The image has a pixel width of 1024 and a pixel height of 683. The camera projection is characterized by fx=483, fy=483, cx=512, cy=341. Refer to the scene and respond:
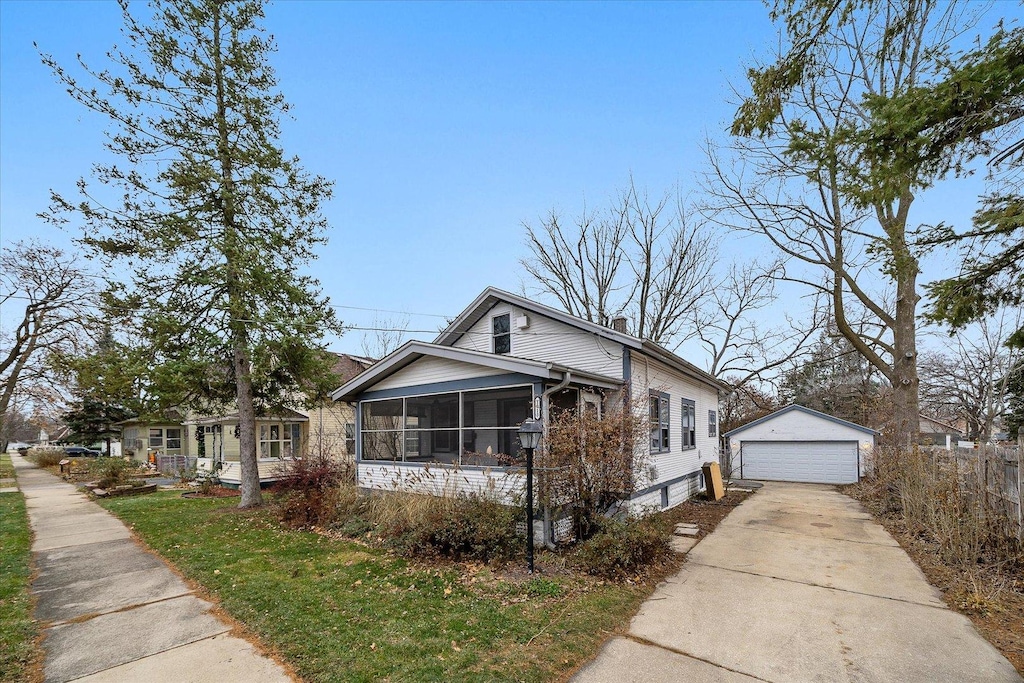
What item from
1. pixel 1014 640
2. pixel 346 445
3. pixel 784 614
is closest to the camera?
pixel 1014 640

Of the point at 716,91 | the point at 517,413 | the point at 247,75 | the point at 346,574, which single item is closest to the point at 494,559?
the point at 346,574

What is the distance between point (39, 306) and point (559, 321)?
2483 cm

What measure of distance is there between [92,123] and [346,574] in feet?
40.7

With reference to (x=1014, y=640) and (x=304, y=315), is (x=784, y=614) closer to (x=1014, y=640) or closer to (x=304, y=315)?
(x=1014, y=640)

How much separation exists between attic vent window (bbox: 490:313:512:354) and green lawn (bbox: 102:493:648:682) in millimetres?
6013

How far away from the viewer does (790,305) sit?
2642 centimetres

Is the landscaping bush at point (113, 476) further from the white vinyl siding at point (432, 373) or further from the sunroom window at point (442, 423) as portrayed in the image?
the white vinyl siding at point (432, 373)

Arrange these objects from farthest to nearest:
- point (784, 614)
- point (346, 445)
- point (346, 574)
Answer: point (346, 445)
point (346, 574)
point (784, 614)

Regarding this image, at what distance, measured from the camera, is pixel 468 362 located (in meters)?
9.84

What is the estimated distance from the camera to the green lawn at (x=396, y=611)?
4.30m

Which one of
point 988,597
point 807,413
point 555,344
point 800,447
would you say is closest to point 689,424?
point 555,344

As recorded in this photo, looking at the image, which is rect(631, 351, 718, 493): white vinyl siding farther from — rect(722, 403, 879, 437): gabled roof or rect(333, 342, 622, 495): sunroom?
rect(722, 403, 879, 437): gabled roof

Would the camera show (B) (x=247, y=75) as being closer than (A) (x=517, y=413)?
Yes

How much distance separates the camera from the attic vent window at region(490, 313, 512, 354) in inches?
497
